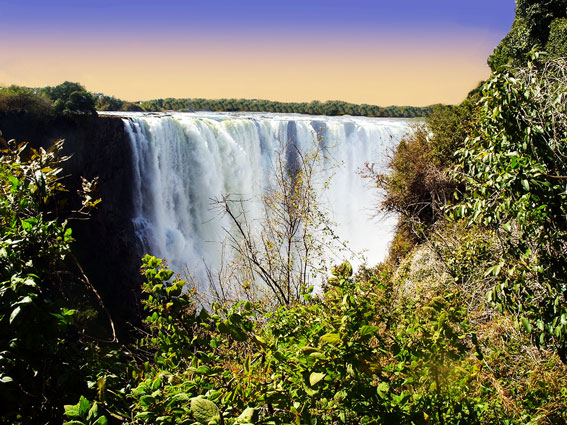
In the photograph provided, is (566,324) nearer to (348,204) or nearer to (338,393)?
(338,393)

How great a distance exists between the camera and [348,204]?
23391mm

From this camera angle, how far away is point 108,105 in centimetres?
3008

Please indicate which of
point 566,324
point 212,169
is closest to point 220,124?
point 212,169

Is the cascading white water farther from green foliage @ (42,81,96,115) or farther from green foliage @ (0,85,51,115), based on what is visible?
green foliage @ (0,85,51,115)

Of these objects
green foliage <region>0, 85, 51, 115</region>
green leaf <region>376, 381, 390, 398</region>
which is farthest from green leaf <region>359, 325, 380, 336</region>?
green foliage <region>0, 85, 51, 115</region>

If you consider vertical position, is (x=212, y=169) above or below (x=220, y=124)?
below

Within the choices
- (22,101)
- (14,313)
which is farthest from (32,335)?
(22,101)

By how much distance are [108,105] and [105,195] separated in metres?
14.3

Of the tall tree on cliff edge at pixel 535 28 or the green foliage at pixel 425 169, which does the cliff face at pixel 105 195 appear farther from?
the tall tree on cliff edge at pixel 535 28

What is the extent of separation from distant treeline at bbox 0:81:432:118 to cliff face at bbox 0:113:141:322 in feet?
2.29

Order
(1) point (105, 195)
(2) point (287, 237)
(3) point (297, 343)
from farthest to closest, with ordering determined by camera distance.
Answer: (1) point (105, 195) → (2) point (287, 237) → (3) point (297, 343)

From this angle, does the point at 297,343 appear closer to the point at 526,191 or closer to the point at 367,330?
the point at 367,330

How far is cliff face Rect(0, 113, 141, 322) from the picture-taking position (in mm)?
18500

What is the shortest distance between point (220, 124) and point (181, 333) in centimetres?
1820
